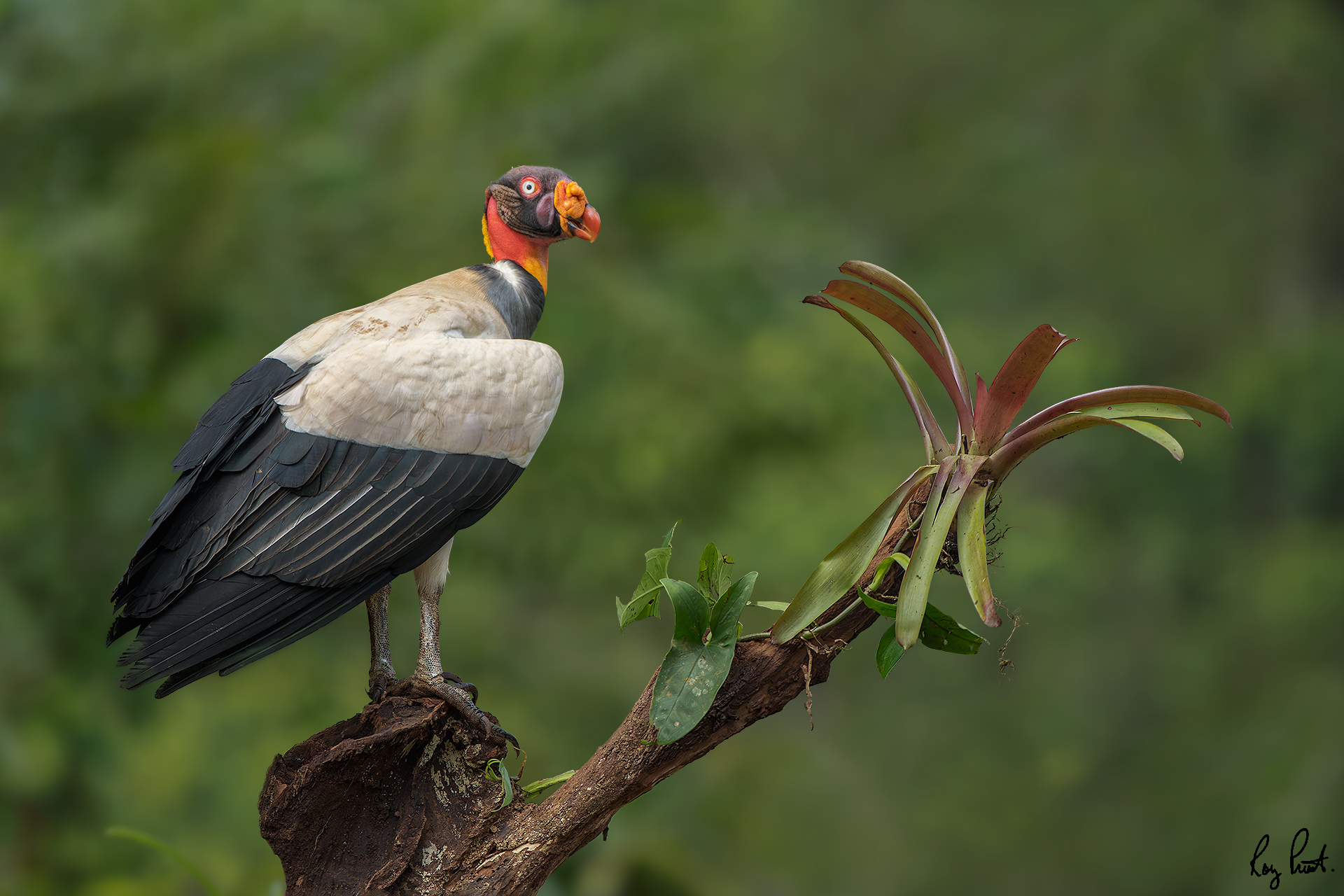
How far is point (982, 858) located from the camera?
4484 millimetres

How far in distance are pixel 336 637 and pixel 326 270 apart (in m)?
1.57

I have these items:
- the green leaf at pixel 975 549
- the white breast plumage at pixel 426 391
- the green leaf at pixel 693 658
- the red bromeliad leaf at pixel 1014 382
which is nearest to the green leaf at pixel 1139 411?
the red bromeliad leaf at pixel 1014 382

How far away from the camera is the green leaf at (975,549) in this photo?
4.94 ft

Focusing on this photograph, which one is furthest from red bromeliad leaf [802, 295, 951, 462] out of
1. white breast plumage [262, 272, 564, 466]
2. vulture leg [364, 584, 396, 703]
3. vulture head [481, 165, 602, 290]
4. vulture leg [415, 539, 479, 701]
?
vulture leg [364, 584, 396, 703]

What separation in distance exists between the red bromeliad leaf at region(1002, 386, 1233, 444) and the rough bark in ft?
0.67

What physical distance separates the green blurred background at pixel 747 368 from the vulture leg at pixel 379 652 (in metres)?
2.11

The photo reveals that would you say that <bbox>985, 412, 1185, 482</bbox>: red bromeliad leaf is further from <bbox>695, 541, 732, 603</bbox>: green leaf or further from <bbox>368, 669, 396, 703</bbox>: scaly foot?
<bbox>368, 669, 396, 703</bbox>: scaly foot

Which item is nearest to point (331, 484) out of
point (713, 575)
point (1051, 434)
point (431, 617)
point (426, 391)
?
point (426, 391)

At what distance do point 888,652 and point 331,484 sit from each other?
1024 mm

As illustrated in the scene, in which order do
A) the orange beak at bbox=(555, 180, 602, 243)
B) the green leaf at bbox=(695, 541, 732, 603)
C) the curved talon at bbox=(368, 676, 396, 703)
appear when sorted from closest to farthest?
the green leaf at bbox=(695, 541, 732, 603) < the curved talon at bbox=(368, 676, 396, 703) < the orange beak at bbox=(555, 180, 602, 243)

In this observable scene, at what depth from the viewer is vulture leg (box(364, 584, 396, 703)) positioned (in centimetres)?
205

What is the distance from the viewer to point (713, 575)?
1.71 m

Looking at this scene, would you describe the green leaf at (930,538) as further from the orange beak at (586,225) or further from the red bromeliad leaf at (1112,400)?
the orange beak at (586,225)

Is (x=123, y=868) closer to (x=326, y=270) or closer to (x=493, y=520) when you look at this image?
(x=493, y=520)
